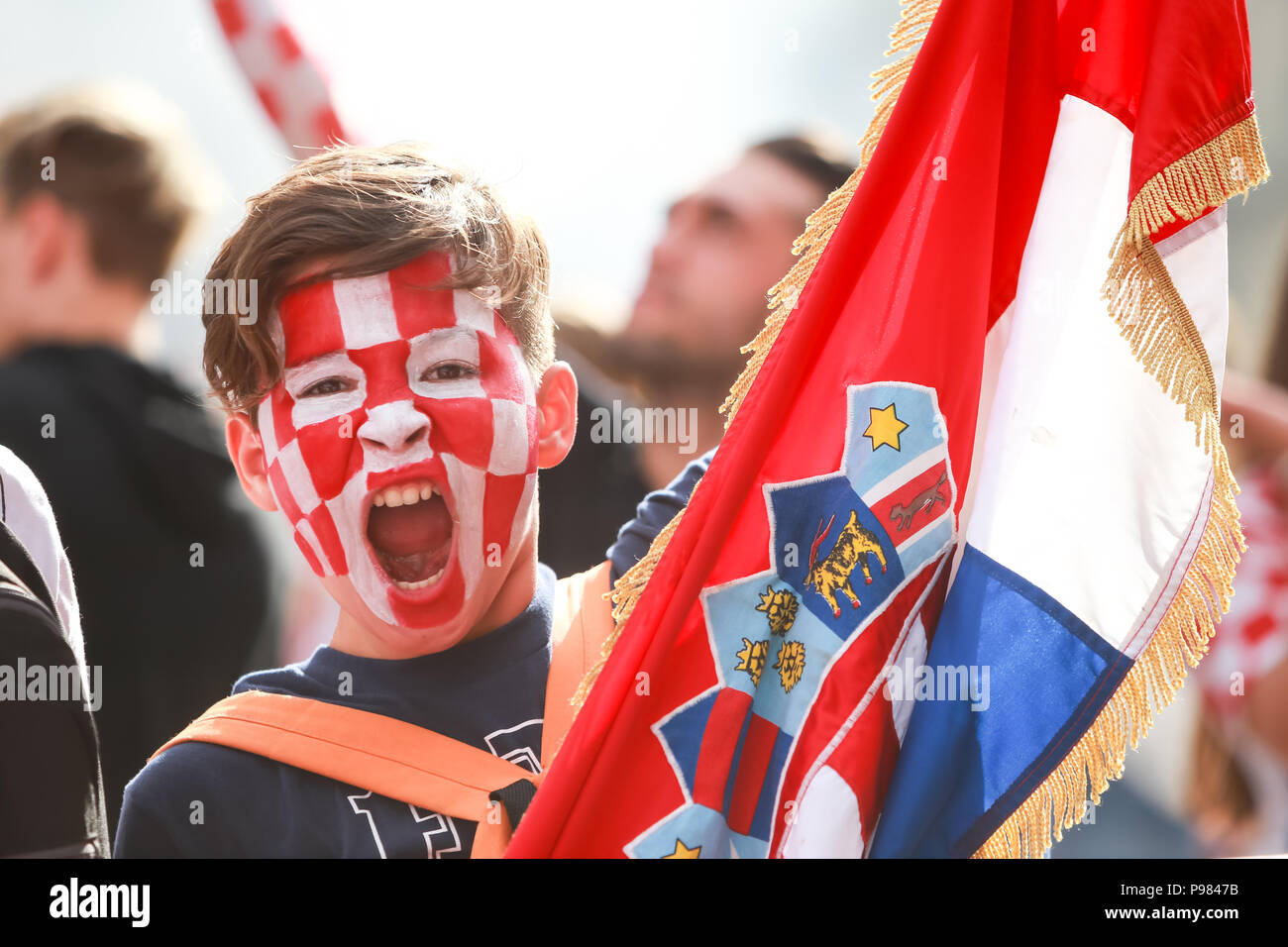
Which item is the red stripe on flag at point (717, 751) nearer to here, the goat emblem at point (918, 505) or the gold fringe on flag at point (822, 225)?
the gold fringe on flag at point (822, 225)

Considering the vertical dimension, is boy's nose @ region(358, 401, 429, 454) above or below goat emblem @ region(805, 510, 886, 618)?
above

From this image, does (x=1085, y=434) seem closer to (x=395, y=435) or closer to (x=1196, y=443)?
(x=1196, y=443)

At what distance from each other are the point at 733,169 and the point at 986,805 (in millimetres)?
1020

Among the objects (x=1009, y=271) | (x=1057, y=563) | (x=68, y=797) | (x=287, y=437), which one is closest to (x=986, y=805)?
(x=1057, y=563)

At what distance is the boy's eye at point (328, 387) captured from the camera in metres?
1.59

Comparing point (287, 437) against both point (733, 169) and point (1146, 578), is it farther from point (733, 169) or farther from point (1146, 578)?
point (1146, 578)

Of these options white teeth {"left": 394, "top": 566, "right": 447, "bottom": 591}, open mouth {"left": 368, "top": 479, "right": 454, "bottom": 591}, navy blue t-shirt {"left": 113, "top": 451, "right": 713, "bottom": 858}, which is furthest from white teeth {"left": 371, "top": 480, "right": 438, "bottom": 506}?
navy blue t-shirt {"left": 113, "top": 451, "right": 713, "bottom": 858}

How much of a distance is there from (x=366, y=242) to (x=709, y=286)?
1.76 ft

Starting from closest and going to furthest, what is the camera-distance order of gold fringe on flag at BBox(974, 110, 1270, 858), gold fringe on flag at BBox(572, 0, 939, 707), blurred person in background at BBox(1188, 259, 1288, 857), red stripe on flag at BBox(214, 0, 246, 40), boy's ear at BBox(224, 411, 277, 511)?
gold fringe on flag at BBox(974, 110, 1270, 858) < gold fringe on flag at BBox(572, 0, 939, 707) < boy's ear at BBox(224, 411, 277, 511) < red stripe on flag at BBox(214, 0, 246, 40) < blurred person in background at BBox(1188, 259, 1288, 857)

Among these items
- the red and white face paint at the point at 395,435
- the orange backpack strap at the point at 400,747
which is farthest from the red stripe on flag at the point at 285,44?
the orange backpack strap at the point at 400,747

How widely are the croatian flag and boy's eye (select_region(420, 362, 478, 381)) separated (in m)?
0.39

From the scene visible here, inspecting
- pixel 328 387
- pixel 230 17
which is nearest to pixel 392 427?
pixel 328 387

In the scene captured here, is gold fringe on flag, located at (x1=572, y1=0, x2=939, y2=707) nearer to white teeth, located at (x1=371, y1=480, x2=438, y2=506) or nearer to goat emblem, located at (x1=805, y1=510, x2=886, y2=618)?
goat emblem, located at (x1=805, y1=510, x2=886, y2=618)

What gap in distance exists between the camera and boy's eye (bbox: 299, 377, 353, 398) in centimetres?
159
